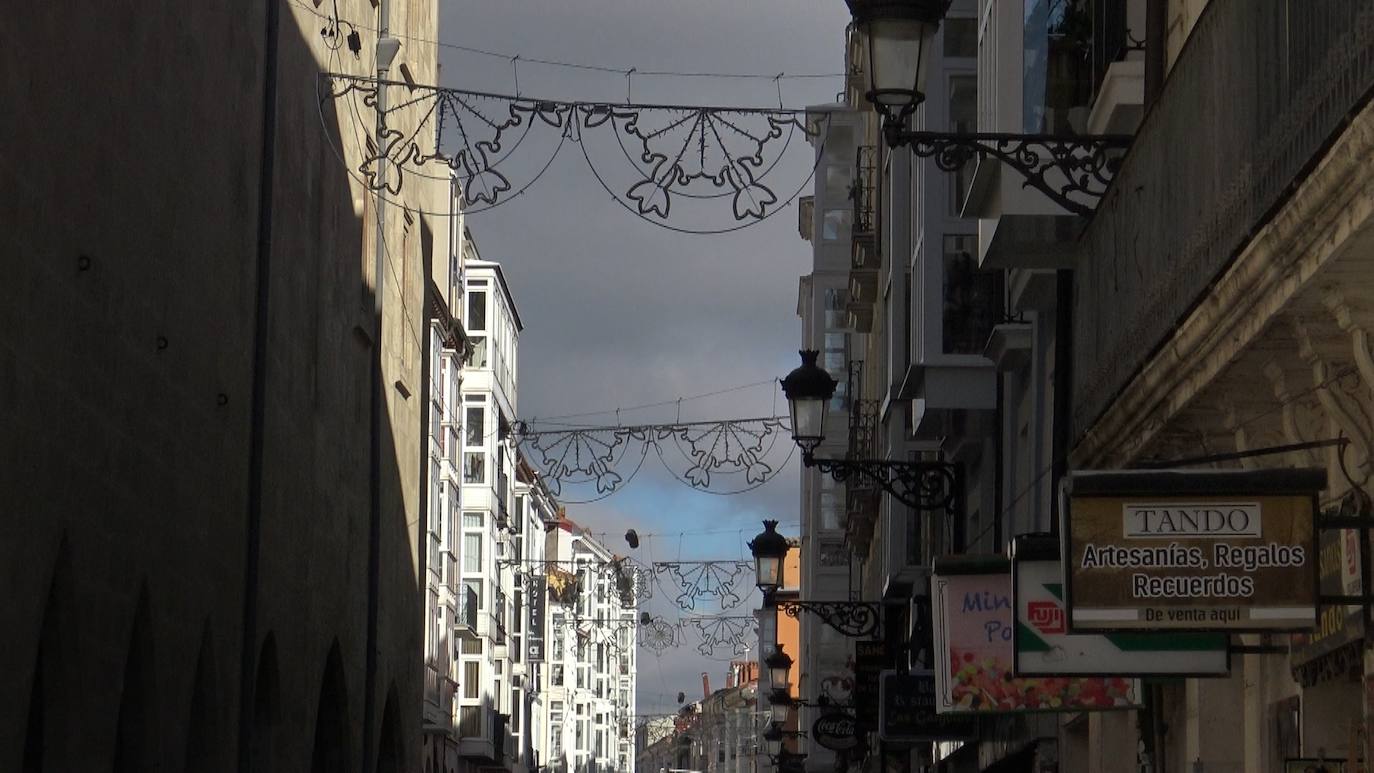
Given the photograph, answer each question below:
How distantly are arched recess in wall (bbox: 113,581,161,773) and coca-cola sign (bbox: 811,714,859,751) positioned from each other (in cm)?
1523

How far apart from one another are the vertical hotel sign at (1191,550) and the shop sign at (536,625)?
247 feet

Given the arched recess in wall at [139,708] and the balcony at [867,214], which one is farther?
the balcony at [867,214]

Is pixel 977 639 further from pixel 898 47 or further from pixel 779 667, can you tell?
pixel 779 667

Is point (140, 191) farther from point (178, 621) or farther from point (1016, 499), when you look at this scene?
point (1016, 499)

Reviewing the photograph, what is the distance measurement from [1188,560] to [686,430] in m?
19.0

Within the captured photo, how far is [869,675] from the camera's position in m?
28.9

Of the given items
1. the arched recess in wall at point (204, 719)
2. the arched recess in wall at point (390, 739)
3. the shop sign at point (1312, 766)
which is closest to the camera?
the shop sign at point (1312, 766)

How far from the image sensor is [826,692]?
4628 centimetres

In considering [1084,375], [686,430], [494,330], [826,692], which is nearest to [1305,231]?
[1084,375]

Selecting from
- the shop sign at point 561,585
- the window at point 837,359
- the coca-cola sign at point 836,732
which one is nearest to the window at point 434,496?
the window at point 837,359

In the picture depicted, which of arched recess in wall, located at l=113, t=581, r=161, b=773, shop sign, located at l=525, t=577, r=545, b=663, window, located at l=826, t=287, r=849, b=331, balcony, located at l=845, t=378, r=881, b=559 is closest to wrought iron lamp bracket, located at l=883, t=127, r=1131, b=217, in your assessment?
arched recess in wall, located at l=113, t=581, r=161, b=773

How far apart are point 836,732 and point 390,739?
21.2 feet

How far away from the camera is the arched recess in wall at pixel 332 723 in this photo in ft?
88.0

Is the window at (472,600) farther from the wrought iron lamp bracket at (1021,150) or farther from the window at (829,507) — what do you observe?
the wrought iron lamp bracket at (1021,150)
